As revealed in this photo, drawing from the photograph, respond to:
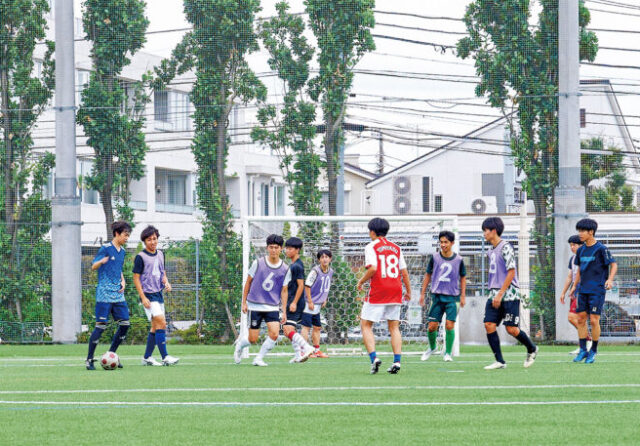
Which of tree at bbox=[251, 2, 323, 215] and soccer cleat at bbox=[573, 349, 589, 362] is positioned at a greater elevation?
tree at bbox=[251, 2, 323, 215]

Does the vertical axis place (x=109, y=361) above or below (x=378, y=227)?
below

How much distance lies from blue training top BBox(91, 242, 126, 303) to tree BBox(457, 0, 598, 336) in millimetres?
11688

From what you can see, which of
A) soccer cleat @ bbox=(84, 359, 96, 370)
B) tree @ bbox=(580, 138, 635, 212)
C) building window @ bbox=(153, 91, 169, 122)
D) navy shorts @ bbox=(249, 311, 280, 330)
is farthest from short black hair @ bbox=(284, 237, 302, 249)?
tree @ bbox=(580, 138, 635, 212)

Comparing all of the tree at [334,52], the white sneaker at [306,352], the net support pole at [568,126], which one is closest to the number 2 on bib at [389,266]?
the white sneaker at [306,352]

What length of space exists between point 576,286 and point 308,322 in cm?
439

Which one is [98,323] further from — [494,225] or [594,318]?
[594,318]


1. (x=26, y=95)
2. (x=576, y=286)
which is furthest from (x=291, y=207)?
(x=576, y=286)

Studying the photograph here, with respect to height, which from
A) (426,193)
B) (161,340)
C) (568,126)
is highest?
(568,126)

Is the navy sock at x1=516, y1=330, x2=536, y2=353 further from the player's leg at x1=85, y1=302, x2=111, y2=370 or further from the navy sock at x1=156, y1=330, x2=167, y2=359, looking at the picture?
the player's leg at x1=85, y1=302, x2=111, y2=370

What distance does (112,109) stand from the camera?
25.3m

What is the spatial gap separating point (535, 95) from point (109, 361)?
508 inches

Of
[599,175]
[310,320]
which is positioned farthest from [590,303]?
[599,175]

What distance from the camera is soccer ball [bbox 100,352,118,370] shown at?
45.8 ft

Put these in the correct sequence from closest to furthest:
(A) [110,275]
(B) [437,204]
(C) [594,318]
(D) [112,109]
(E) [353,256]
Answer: (A) [110,275] → (C) [594,318] → (E) [353,256] → (D) [112,109] → (B) [437,204]
